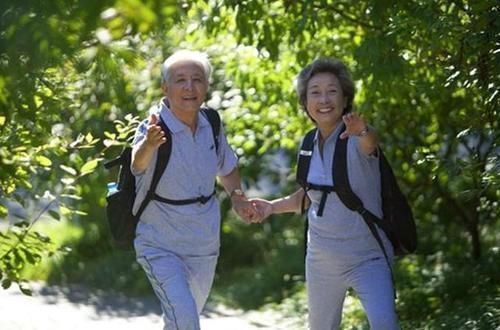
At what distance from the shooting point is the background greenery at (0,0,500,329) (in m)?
3.98

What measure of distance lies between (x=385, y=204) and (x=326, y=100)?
0.59m

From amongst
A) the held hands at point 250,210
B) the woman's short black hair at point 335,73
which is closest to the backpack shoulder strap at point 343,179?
the woman's short black hair at point 335,73

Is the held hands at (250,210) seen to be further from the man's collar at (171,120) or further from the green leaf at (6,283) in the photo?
the green leaf at (6,283)

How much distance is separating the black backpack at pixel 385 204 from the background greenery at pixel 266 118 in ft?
0.88

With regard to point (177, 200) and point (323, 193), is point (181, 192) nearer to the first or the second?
point (177, 200)

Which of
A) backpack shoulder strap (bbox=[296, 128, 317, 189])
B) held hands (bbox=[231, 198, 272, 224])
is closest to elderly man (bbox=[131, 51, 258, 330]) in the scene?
held hands (bbox=[231, 198, 272, 224])

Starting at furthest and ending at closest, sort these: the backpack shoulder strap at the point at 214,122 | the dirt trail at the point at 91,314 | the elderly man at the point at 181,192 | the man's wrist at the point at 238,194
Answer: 1. the dirt trail at the point at 91,314
2. the man's wrist at the point at 238,194
3. the backpack shoulder strap at the point at 214,122
4. the elderly man at the point at 181,192

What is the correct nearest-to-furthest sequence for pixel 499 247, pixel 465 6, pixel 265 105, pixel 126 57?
pixel 126 57
pixel 465 6
pixel 265 105
pixel 499 247

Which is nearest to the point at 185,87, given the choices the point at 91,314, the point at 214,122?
the point at 214,122

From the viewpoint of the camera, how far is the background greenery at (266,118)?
398 centimetres

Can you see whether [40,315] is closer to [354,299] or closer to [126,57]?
[354,299]

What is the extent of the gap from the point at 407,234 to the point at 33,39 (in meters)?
2.80

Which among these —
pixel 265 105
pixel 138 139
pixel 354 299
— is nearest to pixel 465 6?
pixel 138 139

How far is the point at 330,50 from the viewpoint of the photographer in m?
8.05
